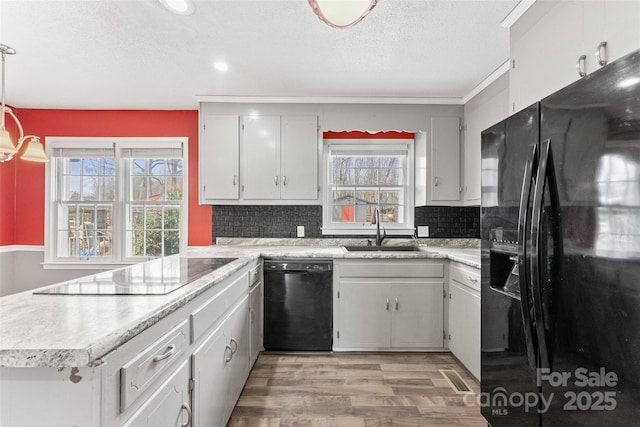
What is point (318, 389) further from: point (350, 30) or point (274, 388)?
point (350, 30)

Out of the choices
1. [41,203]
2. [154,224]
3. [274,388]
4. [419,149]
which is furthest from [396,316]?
[41,203]

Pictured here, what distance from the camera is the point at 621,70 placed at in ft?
2.92

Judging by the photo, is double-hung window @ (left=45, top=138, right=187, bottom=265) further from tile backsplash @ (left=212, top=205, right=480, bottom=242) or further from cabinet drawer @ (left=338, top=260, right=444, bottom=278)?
cabinet drawer @ (left=338, top=260, right=444, bottom=278)

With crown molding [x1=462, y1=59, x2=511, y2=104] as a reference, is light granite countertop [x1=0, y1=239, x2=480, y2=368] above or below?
below

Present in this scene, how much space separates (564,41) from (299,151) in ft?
7.34

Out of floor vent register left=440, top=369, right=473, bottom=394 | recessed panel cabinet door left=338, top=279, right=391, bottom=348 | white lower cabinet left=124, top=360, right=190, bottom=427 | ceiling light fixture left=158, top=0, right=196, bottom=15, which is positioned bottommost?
floor vent register left=440, top=369, right=473, bottom=394

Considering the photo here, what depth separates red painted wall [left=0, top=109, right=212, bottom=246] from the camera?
373cm

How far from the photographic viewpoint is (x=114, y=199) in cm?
381

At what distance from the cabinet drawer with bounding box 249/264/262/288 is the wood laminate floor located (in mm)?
679

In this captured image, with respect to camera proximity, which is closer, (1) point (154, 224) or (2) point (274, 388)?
(2) point (274, 388)

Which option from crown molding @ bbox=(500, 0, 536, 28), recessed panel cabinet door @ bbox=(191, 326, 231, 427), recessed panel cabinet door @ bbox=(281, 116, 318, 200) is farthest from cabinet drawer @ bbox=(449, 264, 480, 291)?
recessed panel cabinet door @ bbox=(191, 326, 231, 427)

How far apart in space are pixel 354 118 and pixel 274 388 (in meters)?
2.52

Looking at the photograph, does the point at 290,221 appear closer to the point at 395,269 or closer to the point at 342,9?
the point at 395,269

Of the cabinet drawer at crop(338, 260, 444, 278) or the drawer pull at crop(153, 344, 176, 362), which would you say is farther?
the cabinet drawer at crop(338, 260, 444, 278)
